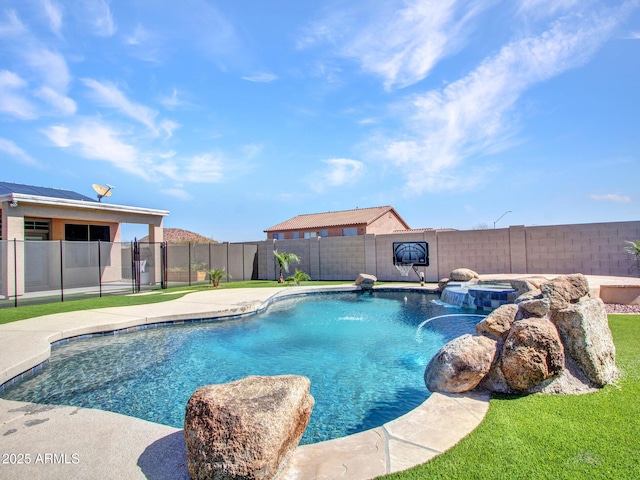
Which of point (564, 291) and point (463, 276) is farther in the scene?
point (463, 276)

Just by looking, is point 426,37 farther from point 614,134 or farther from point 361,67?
point 614,134

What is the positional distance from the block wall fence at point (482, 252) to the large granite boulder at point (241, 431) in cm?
1349

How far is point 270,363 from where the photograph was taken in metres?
5.29

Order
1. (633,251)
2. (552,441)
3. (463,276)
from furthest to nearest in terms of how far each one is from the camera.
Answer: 1. (463,276)
2. (633,251)
3. (552,441)

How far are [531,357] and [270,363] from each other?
3.57 metres

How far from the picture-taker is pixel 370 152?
14.3 m

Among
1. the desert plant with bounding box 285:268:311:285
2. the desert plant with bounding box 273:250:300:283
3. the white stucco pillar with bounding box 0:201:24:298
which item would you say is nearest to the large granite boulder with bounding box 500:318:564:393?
the desert plant with bounding box 285:268:311:285

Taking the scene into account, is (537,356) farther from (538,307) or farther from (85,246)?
(85,246)

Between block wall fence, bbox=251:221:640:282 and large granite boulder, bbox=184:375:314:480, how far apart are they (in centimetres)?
1349

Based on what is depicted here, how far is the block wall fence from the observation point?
38.8 feet

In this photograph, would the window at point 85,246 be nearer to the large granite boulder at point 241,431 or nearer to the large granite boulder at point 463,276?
the large granite boulder at point 241,431

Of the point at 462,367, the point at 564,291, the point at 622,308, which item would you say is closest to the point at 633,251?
the point at 622,308

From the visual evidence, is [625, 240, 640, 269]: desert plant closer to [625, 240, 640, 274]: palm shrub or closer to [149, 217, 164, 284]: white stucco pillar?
[625, 240, 640, 274]: palm shrub

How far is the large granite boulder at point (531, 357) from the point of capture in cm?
321
